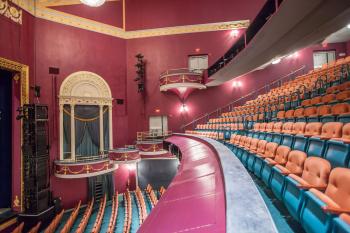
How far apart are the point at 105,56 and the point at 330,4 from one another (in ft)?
10.5

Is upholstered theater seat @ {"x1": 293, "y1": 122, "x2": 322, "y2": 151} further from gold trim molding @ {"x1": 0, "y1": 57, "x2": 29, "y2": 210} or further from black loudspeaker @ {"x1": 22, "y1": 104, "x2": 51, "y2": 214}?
gold trim molding @ {"x1": 0, "y1": 57, "x2": 29, "y2": 210}

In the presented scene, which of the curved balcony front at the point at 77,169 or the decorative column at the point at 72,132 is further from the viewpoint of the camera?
the decorative column at the point at 72,132

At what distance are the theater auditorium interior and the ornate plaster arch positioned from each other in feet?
0.05

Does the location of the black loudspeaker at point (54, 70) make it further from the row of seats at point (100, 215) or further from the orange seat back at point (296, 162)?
the orange seat back at point (296, 162)

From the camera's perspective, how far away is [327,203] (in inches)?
18.3

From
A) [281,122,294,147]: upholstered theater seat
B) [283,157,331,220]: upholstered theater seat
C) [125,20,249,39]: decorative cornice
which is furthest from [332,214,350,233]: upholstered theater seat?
[125,20,249,39]: decorative cornice

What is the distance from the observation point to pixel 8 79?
259cm

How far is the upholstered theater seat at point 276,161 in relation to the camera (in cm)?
90

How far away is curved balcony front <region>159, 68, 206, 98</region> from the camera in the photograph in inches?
146

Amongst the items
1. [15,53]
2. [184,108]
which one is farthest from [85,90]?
[184,108]

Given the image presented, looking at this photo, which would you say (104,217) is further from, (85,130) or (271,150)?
(271,150)

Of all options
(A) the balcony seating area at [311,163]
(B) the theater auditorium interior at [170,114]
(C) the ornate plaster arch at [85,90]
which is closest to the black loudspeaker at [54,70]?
(B) the theater auditorium interior at [170,114]

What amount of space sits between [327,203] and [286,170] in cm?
30

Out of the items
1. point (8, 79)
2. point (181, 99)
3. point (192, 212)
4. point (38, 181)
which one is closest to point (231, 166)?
point (192, 212)
